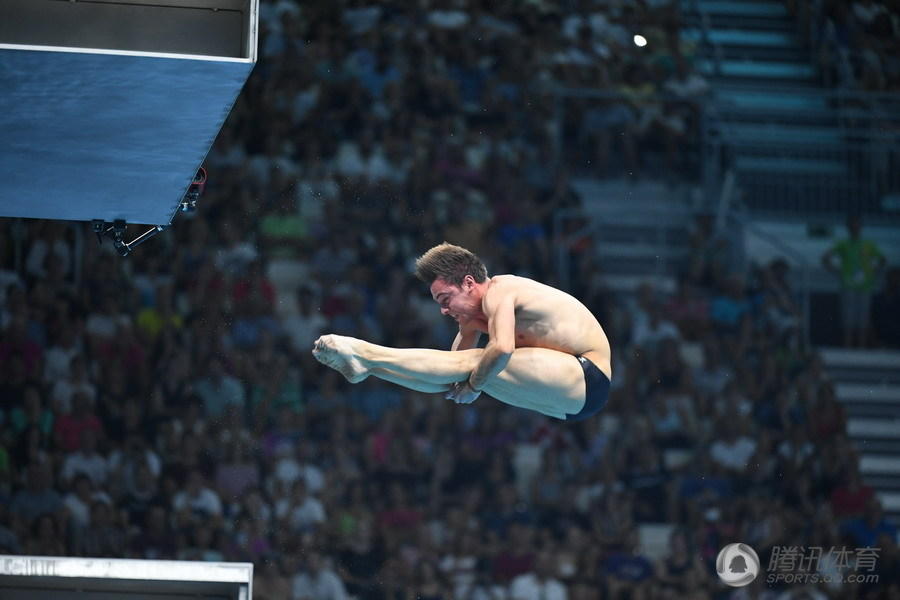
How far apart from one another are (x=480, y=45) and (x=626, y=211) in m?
2.31

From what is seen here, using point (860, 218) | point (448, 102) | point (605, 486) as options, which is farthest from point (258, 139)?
point (860, 218)

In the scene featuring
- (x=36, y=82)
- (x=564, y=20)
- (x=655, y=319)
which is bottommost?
(x=36, y=82)

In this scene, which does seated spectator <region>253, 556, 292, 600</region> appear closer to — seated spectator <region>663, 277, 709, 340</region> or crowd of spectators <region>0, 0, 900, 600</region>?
crowd of spectators <region>0, 0, 900, 600</region>

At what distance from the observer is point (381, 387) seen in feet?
39.1

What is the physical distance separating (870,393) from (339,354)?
8.79 metres

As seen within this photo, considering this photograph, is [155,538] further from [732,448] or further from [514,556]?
[732,448]

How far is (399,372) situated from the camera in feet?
21.7

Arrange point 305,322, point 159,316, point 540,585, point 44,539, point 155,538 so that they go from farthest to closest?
point 305,322 → point 159,316 → point 540,585 → point 155,538 → point 44,539

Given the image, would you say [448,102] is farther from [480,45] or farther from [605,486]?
[605,486]

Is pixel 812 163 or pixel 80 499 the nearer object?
pixel 80 499

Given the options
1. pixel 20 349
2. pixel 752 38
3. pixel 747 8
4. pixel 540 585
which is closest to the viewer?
pixel 540 585

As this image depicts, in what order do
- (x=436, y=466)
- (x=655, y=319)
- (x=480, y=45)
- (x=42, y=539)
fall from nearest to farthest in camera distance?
(x=42, y=539) → (x=436, y=466) → (x=655, y=319) → (x=480, y=45)

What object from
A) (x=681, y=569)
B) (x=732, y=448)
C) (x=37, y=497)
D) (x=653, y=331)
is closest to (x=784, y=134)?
(x=653, y=331)

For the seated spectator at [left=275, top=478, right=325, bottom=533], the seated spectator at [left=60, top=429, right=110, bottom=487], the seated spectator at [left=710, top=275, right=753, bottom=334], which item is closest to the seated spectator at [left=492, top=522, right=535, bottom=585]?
the seated spectator at [left=275, top=478, right=325, bottom=533]
